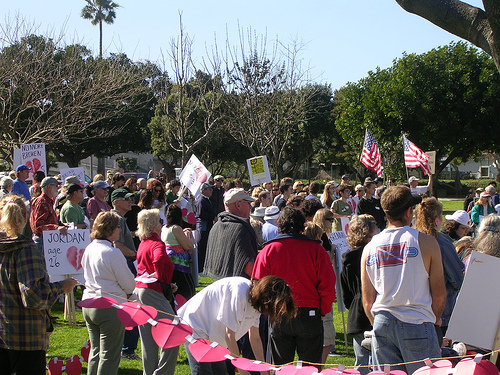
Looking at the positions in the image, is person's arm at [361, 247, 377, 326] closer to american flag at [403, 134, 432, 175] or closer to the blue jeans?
the blue jeans

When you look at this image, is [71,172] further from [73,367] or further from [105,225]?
[105,225]

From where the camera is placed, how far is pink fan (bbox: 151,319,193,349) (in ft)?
13.1

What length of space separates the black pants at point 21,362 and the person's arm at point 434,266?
2.88 metres

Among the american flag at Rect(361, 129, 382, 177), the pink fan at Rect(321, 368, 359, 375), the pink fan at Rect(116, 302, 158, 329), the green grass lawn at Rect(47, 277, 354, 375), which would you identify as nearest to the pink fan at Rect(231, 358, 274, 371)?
the pink fan at Rect(321, 368, 359, 375)

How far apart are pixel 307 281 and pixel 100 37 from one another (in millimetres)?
59315

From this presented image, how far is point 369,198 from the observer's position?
11.2 metres

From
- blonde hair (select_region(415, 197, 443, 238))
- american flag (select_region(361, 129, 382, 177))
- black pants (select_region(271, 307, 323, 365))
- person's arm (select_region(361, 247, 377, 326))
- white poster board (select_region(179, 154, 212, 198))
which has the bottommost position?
black pants (select_region(271, 307, 323, 365))

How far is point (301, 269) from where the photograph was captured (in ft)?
15.6

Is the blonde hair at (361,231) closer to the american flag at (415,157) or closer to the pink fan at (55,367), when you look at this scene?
the pink fan at (55,367)

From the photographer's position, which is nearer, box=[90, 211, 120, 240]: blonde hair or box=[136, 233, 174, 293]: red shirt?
box=[90, 211, 120, 240]: blonde hair

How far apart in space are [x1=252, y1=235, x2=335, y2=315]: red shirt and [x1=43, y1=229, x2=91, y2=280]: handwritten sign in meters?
3.43

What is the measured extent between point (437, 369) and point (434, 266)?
0.70 meters

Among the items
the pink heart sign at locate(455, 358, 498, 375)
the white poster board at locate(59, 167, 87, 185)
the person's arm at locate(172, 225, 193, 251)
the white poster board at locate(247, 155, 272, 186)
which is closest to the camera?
the pink heart sign at locate(455, 358, 498, 375)

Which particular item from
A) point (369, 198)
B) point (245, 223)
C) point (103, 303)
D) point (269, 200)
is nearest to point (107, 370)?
point (103, 303)
